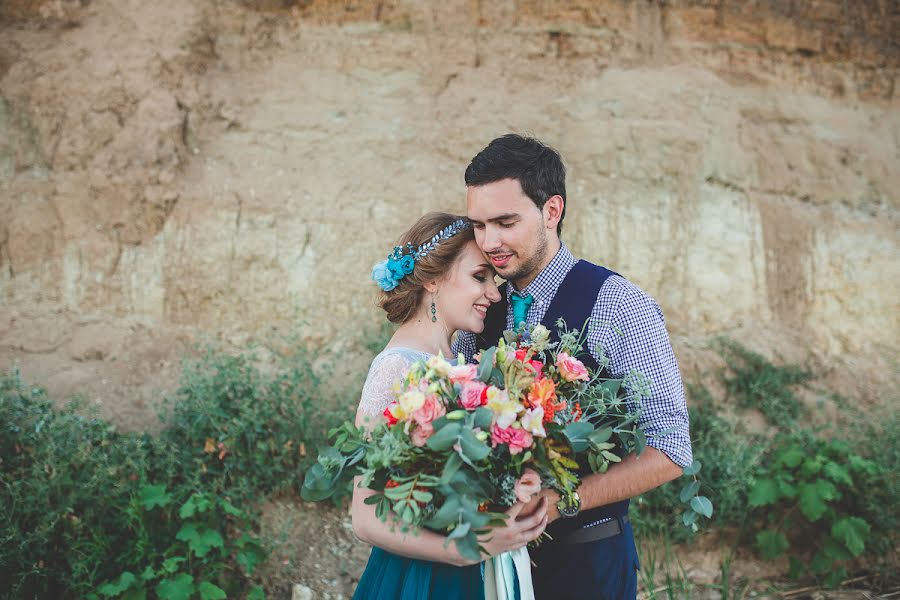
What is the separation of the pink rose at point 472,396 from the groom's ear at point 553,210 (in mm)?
1035

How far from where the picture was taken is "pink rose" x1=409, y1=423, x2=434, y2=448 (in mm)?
2168

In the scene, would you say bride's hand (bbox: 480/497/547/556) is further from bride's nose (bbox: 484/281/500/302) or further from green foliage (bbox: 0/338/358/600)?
green foliage (bbox: 0/338/358/600)

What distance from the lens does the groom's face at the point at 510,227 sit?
2.95 metres

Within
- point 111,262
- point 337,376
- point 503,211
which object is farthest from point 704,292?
point 111,262

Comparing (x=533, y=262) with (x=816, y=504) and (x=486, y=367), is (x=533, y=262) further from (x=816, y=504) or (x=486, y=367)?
(x=816, y=504)

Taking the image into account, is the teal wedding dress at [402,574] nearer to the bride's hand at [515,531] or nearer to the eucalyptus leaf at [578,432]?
the bride's hand at [515,531]

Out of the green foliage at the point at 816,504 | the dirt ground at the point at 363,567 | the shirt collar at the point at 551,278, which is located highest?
the shirt collar at the point at 551,278

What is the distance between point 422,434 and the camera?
7.15ft

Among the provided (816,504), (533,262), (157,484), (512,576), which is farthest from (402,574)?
(816,504)

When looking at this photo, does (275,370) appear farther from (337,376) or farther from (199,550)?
(199,550)

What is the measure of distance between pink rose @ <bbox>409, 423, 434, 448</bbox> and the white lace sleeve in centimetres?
39

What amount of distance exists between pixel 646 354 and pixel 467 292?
0.78 m

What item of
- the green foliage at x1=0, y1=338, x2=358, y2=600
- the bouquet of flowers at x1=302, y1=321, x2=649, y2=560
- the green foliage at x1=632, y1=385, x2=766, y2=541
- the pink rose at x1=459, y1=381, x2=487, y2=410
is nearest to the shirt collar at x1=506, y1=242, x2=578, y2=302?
the bouquet of flowers at x1=302, y1=321, x2=649, y2=560

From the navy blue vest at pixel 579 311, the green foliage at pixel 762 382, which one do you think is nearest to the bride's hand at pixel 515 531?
the navy blue vest at pixel 579 311
